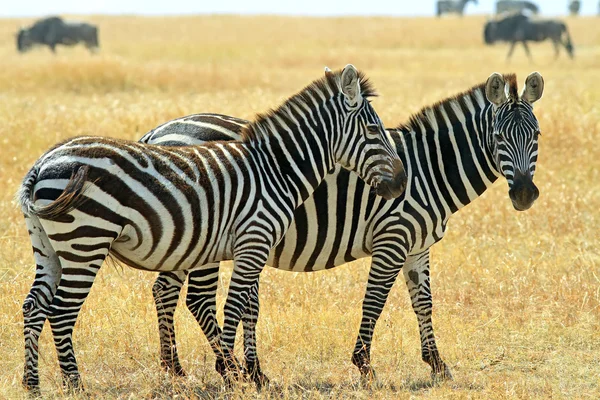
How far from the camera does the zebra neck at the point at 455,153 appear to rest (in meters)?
6.00

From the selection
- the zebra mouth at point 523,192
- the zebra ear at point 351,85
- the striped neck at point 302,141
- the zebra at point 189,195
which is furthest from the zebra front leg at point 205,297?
the zebra mouth at point 523,192

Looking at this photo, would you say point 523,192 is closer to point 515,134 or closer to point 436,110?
point 515,134

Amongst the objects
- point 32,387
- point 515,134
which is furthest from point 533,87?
point 32,387

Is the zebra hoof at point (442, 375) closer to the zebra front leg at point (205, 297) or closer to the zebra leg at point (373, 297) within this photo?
the zebra leg at point (373, 297)

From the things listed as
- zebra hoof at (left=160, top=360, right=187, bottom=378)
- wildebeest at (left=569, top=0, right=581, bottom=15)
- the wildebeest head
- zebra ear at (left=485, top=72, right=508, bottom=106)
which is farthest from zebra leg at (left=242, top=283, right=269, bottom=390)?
wildebeest at (left=569, top=0, right=581, bottom=15)

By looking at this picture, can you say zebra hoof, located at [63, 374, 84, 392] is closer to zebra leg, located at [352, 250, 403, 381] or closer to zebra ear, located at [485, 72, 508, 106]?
zebra leg, located at [352, 250, 403, 381]

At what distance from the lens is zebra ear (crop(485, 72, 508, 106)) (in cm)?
580

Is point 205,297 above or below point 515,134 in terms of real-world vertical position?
below

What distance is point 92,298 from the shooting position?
7211 mm

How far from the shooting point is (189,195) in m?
5.13

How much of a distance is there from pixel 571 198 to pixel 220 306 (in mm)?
5619

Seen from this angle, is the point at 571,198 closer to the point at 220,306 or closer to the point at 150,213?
the point at 220,306

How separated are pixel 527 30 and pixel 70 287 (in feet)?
120

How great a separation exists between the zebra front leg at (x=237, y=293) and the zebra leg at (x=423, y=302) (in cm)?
145
